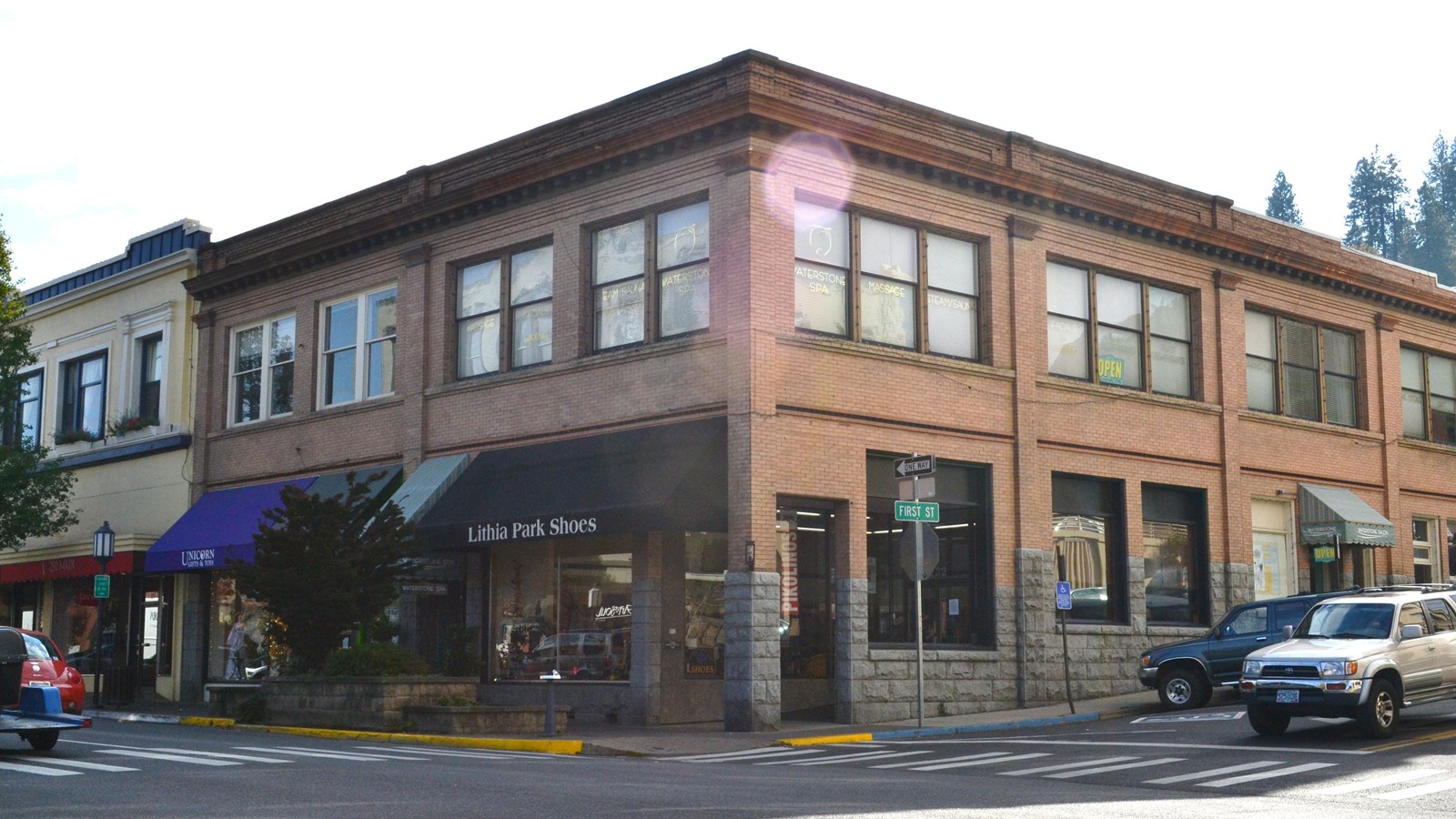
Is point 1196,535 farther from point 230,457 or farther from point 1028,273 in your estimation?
point 230,457

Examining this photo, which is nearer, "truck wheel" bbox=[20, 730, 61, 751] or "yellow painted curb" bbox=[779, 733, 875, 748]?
"truck wheel" bbox=[20, 730, 61, 751]

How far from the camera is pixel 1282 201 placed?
155 meters

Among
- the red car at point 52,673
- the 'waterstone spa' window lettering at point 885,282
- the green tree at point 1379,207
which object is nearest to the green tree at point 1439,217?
the green tree at point 1379,207

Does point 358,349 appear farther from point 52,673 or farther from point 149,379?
point 52,673

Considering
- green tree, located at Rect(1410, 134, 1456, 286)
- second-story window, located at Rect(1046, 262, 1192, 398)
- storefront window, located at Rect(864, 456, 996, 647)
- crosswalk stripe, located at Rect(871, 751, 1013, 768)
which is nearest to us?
crosswalk stripe, located at Rect(871, 751, 1013, 768)

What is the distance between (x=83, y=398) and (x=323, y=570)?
18.6 meters

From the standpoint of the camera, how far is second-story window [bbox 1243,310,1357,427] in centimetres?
3291

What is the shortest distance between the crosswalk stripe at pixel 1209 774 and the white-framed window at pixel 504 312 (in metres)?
→ 15.0

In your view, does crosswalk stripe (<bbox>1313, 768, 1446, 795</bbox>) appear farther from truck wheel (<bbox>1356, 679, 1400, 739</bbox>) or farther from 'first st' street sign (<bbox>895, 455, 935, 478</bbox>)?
'first st' street sign (<bbox>895, 455, 935, 478</bbox>)

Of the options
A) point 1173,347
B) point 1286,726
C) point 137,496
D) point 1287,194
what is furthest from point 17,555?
point 1287,194

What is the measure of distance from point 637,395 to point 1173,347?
1193 cm

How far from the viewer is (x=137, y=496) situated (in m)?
37.2

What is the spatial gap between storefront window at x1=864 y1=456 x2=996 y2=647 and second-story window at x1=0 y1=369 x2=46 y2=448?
83.2ft

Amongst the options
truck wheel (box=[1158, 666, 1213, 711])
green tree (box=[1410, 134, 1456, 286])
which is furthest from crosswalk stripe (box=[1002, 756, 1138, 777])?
green tree (box=[1410, 134, 1456, 286])
